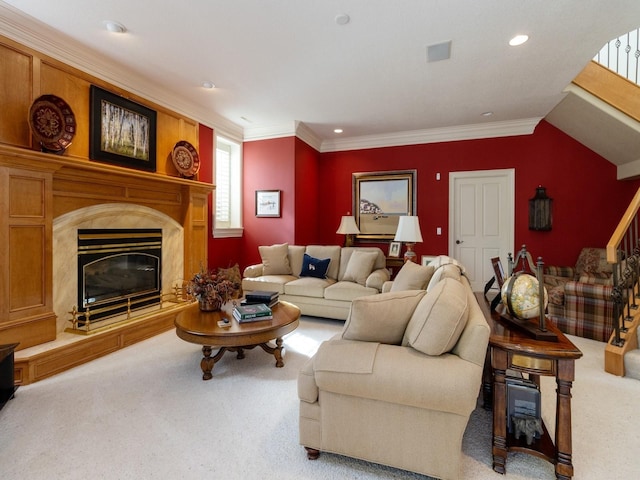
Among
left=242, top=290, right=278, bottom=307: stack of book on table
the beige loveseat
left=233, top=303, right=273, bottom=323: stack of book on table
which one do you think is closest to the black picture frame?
the beige loveseat

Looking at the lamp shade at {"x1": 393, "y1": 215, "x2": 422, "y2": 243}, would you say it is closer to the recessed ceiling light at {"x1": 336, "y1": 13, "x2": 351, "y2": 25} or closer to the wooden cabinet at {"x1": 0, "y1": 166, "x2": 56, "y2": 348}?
the recessed ceiling light at {"x1": 336, "y1": 13, "x2": 351, "y2": 25}

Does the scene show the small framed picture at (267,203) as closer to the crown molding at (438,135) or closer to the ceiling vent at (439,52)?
the crown molding at (438,135)

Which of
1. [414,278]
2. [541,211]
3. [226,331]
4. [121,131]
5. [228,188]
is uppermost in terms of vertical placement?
[121,131]

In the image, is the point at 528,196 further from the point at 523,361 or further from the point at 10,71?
the point at 10,71

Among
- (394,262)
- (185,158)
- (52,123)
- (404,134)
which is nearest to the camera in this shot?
(52,123)

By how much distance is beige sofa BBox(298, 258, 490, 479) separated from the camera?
4.55 feet

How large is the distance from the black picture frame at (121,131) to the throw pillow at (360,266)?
2809mm

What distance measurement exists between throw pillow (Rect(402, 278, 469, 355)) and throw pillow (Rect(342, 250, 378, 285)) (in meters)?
2.57

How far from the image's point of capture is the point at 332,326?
12.7 ft

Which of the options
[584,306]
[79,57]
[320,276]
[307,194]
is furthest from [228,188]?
[584,306]

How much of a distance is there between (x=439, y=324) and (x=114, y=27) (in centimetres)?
344

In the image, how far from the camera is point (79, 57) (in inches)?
118

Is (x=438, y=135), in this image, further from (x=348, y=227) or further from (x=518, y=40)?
(x=518, y=40)

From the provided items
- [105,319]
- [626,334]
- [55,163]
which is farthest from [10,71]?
[626,334]
